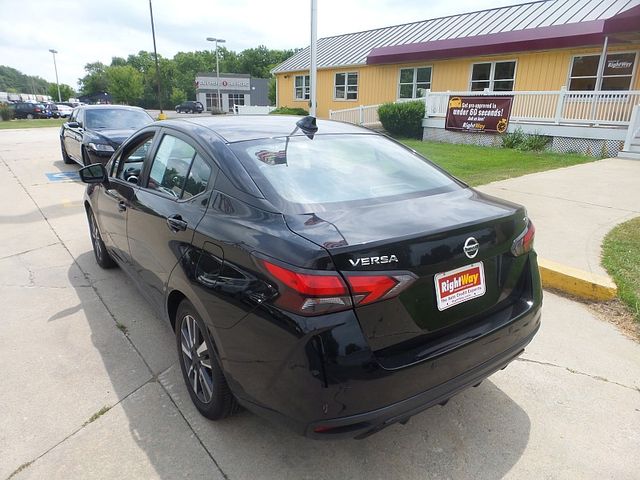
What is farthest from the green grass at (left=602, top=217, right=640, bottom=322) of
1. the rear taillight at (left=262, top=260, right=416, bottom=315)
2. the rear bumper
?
the rear taillight at (left=262, top=260, right=416, bottom=315)

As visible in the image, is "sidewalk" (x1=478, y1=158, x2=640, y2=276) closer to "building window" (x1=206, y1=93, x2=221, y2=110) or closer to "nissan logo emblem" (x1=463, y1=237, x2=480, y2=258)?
"nissan logo emblem" (x1=463, y1=237, x2=480, y2=258)

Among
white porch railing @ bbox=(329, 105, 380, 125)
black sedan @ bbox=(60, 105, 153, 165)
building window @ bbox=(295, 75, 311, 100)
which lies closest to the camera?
black sedan @ bbox=(60, 105, 153, 165)

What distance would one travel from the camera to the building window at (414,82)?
69.1ft

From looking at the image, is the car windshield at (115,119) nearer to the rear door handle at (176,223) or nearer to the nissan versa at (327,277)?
the nissan versa at (327,277)

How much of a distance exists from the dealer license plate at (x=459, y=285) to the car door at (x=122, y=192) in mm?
2453

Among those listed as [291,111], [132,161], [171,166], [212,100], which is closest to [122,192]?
[132,161]

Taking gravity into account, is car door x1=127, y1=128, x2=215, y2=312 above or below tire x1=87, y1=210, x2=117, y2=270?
above

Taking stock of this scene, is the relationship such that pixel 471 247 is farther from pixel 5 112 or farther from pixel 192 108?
pixel 192 108

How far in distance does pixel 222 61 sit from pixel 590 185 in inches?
3903

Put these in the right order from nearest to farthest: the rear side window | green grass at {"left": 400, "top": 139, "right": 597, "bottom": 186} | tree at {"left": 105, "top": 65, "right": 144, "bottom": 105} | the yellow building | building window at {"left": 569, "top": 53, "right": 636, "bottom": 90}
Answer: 1. the rear side window
2. green grass at {"left": 400, "top": 139, "right": 597, "bottom": 186}
3. the yellow building
4. building window at {"left": 569, "top": 53, "right": 636, "bottom": 90}
5. tree at {"left": 105, "top": 65, "right": 144, "bottom": 105}

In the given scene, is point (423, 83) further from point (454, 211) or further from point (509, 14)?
point (454, 211)

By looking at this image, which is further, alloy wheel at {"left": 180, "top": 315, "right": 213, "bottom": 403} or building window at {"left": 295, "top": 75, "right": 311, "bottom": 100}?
building window at {"left": 295, "top": 75, "right": 311, "bottom": 100}

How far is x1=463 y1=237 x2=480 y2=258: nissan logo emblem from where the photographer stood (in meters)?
2.10

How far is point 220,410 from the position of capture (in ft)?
8.13
